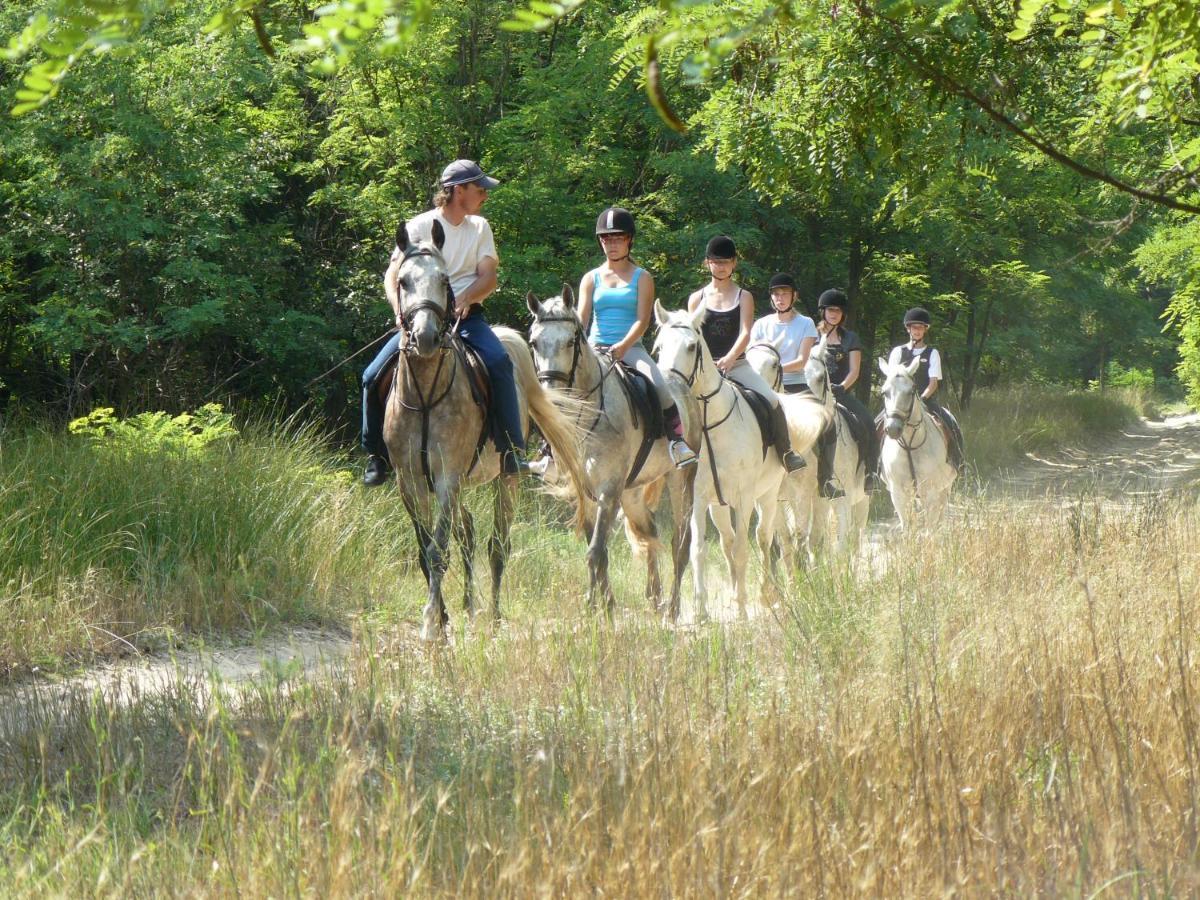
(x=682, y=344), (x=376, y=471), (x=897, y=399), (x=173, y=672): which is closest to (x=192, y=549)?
(x=376, y=471)

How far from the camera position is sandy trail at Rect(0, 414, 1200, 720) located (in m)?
5.99

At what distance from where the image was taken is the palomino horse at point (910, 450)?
13.6m

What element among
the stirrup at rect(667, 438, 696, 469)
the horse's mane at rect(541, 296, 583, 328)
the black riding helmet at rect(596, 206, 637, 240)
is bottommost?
the stirrup at rect(667, 438, 696, 469)

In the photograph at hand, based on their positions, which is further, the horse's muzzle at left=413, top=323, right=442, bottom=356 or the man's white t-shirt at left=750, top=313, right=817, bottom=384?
the man's white t-shirt at left=750, top=313, right=817, bottom=384

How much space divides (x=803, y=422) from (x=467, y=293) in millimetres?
3992

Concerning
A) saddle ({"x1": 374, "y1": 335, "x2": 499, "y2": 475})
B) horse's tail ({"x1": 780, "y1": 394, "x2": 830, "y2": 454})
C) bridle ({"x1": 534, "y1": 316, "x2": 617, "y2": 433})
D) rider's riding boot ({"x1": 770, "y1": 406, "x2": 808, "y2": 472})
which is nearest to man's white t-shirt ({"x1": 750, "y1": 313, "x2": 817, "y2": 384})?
horse's tail ({"x1": 780, "y1": 394, "x2": 830, "y2": 454})

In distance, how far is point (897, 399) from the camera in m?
13.5

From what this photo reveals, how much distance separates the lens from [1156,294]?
7469cm

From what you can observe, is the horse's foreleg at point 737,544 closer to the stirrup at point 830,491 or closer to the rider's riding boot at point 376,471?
the stirrup at point 830,491

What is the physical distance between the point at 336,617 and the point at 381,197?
841 cm

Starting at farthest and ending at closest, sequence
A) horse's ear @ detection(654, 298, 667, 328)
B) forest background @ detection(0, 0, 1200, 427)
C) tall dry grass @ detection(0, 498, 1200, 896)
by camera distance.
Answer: forest background @ detection(0, 0, 1200, 427), horse's ear @ detection(654, 298, 667, 328), tall dry grass @ detection(0, 498, 1200, 896)

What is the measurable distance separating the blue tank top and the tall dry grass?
12.5 feet

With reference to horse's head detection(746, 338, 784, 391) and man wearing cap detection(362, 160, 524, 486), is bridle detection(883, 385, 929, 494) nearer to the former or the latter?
horse's head detection(746, 338, 784, 391)

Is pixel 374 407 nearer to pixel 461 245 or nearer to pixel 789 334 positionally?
pixel 461 245
